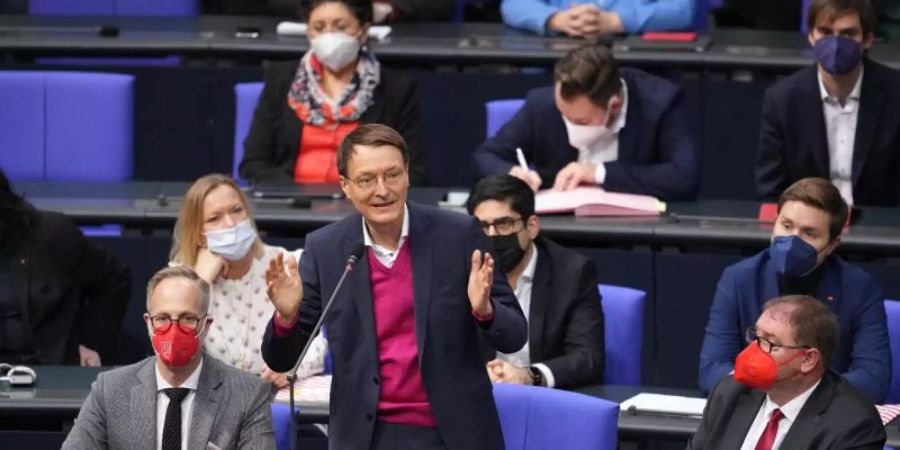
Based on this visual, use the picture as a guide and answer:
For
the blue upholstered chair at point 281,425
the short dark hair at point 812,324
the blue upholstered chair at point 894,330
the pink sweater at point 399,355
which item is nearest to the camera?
the pink sweater at point 399,355

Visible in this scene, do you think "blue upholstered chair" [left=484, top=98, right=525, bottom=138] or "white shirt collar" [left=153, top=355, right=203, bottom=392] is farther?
"blue upholstered chair" [left=484, top=98, right=525, bottom=138]

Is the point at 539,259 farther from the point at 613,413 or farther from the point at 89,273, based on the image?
the point at 89,273

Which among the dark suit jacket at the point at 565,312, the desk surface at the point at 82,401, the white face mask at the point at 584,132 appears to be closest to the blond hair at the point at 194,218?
the desk surface at the point at 82,401

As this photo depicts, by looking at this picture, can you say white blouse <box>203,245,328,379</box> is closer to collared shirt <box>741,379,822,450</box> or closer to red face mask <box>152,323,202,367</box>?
red face mask <box>152,323,202,367</box>

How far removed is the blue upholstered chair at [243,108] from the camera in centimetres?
682

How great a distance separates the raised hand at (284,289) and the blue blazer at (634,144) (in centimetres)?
233

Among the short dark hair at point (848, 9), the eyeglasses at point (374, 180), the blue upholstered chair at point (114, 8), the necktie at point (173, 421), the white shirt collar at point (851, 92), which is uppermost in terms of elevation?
the short dark hair at point (848, 9)

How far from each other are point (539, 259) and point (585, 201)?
775 millimetres

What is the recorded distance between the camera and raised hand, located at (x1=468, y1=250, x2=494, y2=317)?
3920mm

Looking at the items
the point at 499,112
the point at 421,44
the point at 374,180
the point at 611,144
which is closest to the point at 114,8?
the point at 421,44

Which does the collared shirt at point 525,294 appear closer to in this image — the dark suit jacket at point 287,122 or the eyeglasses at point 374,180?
the dark suit jacket at point 287,122

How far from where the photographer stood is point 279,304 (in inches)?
156

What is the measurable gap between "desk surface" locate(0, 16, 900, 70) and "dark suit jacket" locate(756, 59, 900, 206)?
0.64 metres

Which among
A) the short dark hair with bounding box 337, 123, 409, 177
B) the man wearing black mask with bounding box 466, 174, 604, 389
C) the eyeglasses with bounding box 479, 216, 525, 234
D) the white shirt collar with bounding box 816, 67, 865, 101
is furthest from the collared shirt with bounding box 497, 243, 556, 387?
the white shirt collar with bounding box 816, 67, 865, 101
